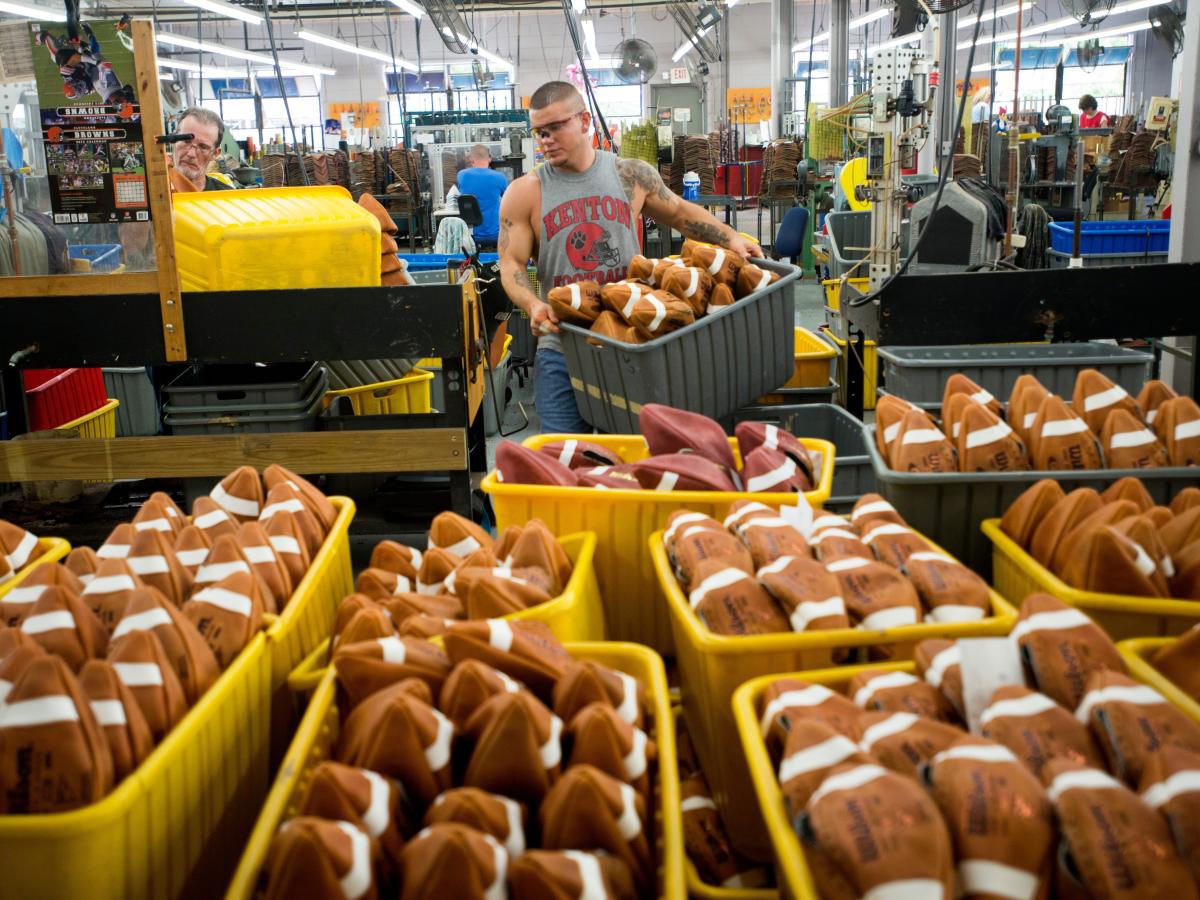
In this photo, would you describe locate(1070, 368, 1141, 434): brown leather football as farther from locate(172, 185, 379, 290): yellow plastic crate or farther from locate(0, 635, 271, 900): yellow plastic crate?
locate(172, 185, 379, 290): yellow plastic crate

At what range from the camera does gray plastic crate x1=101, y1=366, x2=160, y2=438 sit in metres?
5.13

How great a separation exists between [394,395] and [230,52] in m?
14.0

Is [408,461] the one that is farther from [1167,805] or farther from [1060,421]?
[1167,805]

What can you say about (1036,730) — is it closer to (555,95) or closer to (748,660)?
(748,660)

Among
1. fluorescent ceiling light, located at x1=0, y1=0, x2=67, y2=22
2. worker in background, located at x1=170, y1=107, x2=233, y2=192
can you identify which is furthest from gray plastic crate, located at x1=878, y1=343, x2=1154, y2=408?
fluorescent ceiling light, located at x1=0, y1=0, x2=67, y2=22

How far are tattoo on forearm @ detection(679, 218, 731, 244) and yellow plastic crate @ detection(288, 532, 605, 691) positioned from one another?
216 centimetres

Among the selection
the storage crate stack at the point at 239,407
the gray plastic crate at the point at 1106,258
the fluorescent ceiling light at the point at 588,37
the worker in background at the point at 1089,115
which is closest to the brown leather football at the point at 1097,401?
the storage crate stack at the point at 239,407

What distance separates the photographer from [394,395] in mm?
4348

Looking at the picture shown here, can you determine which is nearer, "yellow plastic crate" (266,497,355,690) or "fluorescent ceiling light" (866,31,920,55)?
"yellow plastic crate" (266,497,355,690)

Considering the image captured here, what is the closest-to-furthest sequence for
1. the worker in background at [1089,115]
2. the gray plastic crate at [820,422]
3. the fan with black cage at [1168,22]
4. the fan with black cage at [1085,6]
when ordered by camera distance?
the gray plastic crate at [820,422], the fan with black cage at [1085,6], the worker in background at [1089,115], the fan with black cage at [1168,22]

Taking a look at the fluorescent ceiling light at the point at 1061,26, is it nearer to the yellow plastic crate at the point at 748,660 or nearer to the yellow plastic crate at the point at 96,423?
the yellow plastic crate at the point at 96,423

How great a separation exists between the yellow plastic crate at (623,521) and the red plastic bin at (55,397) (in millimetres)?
3446

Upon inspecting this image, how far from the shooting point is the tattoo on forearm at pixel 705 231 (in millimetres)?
3465

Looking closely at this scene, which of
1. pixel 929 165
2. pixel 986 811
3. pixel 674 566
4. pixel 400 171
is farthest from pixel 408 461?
pixel 400 171
